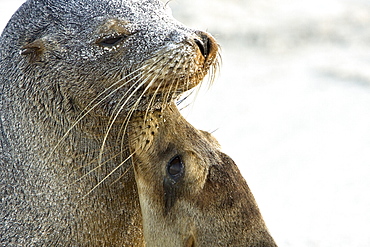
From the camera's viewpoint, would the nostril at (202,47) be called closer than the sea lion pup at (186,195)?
Yes

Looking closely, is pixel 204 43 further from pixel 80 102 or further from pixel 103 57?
pixel 80 102

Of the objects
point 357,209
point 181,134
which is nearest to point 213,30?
point 357,209

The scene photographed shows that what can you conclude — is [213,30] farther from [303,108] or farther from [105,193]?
[105,193]

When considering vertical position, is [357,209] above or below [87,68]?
above

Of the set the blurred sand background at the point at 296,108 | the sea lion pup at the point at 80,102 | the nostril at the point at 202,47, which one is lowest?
the sea lion pup at the point at 80,102

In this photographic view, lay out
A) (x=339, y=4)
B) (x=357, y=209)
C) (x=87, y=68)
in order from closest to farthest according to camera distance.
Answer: (x=87, y=68), (x=357, y=209), (x=339, y=4)

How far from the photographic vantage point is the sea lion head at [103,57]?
316cm

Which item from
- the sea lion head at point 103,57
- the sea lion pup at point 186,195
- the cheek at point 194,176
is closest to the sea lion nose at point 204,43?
the sea lion head at point 103,57

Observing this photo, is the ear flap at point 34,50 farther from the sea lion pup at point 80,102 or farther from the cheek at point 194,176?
the cheek at point 194,176

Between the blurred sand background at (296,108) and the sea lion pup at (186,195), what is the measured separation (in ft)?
7.13

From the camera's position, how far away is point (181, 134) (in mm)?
3459

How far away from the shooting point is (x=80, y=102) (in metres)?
3.27

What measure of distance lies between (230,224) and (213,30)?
597cm

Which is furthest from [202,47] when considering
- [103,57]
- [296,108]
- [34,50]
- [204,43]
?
[296,108]
